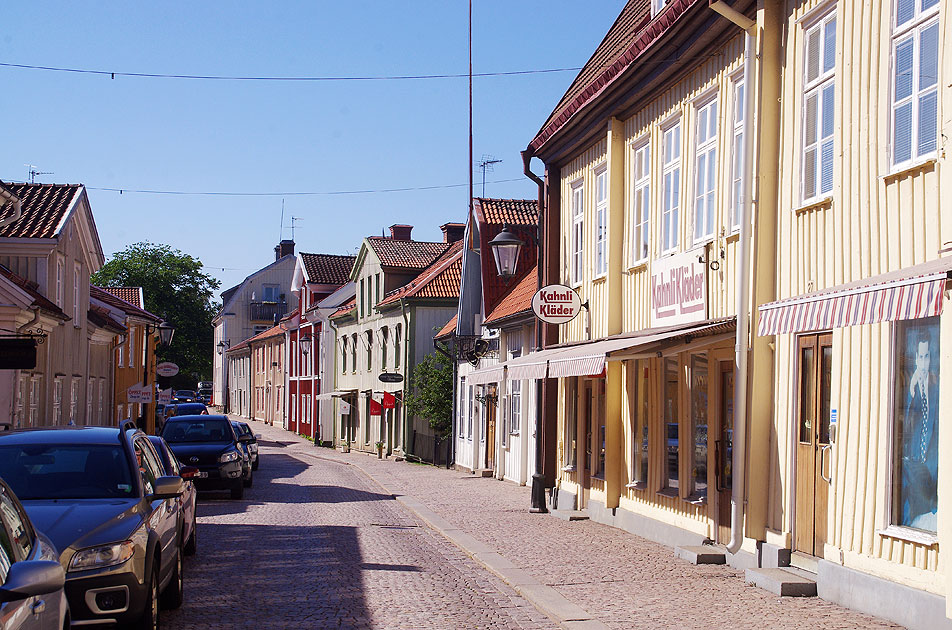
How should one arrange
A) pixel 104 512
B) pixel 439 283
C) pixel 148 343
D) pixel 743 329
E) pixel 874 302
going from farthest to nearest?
pixel 148 343 → pixel 439 283 → pixel 743 329 → pixel 104 512 → pixel 874 302

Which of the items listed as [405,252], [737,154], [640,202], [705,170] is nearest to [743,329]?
[737,154]

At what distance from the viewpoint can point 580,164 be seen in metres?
19.0

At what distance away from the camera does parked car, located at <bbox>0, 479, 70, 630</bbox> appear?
14.7 feet

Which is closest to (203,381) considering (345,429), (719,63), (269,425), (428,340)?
(269,425)

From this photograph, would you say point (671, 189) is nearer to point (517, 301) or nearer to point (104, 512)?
point (104, 512)

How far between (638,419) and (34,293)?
46.0 feet

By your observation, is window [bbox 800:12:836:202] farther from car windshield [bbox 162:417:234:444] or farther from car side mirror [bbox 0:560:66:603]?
car windshield [bbox 162:417:234:444]

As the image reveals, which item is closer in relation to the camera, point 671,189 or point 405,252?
point 671,189

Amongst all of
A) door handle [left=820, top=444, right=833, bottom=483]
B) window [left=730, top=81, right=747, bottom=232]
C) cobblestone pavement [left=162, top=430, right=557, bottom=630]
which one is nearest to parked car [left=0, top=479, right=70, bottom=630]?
cobblestone pavement [left=162, top=430, right=557, bottom=630]

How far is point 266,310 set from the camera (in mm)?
84750

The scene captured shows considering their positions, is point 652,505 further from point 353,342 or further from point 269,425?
point 269,425

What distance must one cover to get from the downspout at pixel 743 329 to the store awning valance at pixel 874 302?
2019 mm

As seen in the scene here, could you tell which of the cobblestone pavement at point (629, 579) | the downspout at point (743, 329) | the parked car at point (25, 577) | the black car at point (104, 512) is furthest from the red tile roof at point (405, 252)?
the parked car at point (25, 577)

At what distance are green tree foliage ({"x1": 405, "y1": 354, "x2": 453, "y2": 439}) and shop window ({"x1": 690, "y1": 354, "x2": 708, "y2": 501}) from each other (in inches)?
856
